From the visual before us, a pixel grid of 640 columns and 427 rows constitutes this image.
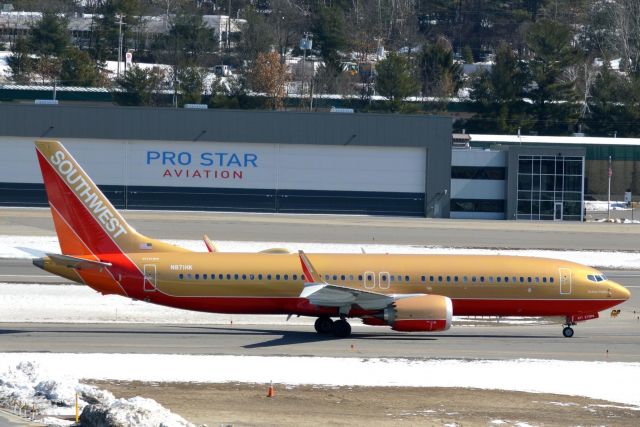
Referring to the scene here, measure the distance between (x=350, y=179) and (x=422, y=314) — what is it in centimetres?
5239

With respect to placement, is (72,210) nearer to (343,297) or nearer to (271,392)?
(343,297)

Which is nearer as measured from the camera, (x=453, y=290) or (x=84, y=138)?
(x=453, y=290)

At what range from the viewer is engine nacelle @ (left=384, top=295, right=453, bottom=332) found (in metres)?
38.2

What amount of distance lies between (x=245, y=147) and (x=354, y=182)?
9379 millimetres

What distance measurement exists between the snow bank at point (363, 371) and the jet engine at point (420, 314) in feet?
10.1

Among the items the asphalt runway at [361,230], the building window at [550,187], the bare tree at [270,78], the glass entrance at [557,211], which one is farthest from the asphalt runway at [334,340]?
the bare tree at [270,78]

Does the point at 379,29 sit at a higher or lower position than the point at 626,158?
higher

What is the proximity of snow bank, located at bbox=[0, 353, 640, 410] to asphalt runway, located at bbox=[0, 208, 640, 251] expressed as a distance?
3412 cm

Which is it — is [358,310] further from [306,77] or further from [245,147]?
[306,77]

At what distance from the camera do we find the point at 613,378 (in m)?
33.1

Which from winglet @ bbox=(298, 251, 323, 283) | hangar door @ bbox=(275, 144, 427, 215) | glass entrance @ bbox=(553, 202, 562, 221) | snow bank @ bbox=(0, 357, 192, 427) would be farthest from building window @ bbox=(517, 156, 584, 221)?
snow bank @ bbox=(0, 357, 192, 427)

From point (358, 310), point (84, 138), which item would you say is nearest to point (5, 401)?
point (358, 310)

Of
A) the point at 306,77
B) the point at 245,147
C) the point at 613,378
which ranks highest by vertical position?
the point at 306,77

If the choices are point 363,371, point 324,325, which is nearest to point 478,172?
point 324,325
